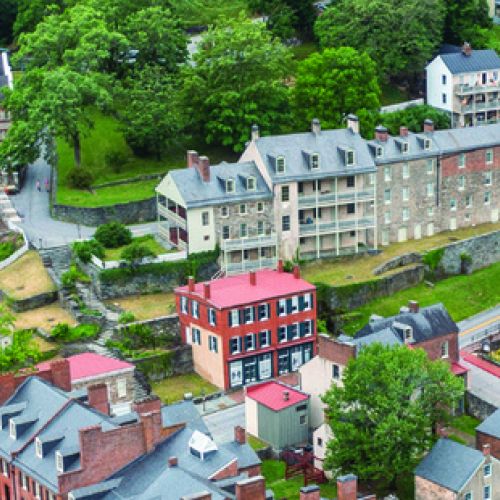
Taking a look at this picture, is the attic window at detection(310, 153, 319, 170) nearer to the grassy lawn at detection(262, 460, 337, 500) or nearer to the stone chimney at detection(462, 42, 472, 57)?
the grassy lawn at detection(262, 460, 337, 500)

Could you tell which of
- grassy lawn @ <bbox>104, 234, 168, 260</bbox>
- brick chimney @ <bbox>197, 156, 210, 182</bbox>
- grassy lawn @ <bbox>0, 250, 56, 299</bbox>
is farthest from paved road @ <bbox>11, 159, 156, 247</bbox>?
brick chimney @ <bbox>197, 156, 210, 182</bbox>

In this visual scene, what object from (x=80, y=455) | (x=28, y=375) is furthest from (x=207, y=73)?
(x=80, y=455)

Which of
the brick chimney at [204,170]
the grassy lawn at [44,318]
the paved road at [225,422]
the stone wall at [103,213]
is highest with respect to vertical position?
the brick chimney at [204,170]

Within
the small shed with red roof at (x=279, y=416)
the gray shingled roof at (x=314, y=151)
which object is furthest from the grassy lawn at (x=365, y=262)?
the small shed with red roof at (x=279, y=416)

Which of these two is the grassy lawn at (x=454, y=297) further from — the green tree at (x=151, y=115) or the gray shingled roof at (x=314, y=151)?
the green tree at (x=151, y=115)

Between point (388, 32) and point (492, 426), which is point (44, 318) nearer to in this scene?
point (492, 426)

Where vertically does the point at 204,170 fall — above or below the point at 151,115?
below

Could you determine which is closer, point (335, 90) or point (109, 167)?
point (109, 167)

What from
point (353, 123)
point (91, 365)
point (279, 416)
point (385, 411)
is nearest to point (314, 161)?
point (353, 123)
